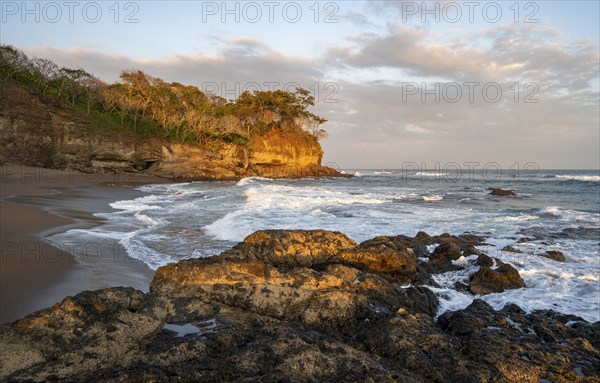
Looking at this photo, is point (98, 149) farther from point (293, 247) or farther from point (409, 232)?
point (293, 247)

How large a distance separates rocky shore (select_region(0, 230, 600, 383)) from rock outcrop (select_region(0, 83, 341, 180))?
33.0m

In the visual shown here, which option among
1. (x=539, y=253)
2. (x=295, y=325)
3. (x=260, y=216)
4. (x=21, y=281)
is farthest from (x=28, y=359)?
(x=260, y=216)

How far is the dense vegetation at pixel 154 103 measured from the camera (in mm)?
35500

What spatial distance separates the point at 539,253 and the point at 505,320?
16.8ft

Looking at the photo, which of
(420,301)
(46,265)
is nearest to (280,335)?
(420,301)

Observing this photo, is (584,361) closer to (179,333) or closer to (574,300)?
(574,300)

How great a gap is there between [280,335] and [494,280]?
183 inches

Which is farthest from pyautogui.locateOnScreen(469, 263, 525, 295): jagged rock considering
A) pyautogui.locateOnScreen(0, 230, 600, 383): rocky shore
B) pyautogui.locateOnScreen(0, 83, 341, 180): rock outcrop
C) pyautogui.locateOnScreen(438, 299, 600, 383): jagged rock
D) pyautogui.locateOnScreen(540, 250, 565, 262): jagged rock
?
pyautogui.locateOnScreen(0, 83, 341, 180): rock outcrop

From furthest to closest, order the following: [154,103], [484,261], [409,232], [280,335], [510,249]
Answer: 1. [154,103]
2. [409,232]
3. [510,249]
4. [484,261]
5. [280,335]

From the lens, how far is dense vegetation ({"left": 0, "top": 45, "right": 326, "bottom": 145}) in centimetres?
3550

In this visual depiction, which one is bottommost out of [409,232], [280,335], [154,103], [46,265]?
[409,232]

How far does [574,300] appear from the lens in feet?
18.2

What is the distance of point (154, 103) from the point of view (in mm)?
43656

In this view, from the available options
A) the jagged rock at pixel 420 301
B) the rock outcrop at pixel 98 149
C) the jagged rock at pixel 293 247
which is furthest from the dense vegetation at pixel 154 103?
the jagged rock at pixel 420 301
